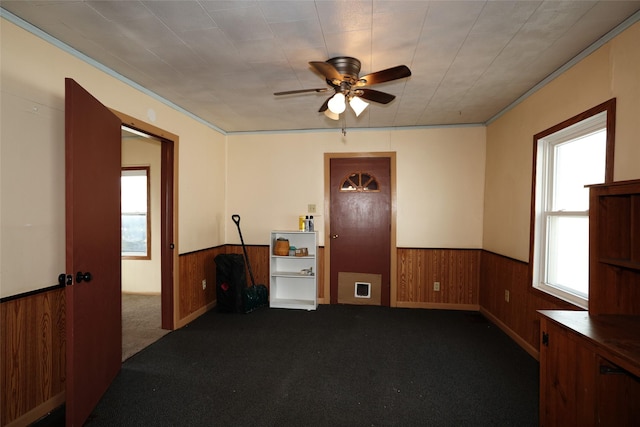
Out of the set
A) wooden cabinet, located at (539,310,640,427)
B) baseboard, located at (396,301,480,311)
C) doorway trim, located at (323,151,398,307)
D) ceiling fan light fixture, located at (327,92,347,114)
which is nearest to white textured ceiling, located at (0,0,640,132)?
ceiling fan light fixture, located at (327,92,347,114)

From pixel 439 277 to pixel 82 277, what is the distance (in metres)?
3.83

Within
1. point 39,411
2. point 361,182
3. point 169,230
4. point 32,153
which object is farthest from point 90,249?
point 361,182

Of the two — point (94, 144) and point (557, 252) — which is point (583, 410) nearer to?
point (557, 252)

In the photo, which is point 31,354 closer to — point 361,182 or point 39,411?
point 39,411

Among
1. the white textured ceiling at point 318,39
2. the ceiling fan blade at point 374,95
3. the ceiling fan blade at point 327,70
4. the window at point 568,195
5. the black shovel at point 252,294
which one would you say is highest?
the white textured ceiling at point 318,39

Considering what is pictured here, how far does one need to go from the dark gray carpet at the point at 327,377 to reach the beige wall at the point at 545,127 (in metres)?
1.15

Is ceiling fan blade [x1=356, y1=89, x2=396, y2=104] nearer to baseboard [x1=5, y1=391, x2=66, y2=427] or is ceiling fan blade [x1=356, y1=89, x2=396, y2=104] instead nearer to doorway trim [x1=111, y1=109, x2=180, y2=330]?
doorway trim [x1=111, y1=109, x2=180, y2=330]

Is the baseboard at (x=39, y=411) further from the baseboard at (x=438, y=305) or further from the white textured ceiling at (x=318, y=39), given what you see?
the baseboard at (x=438, y=305)

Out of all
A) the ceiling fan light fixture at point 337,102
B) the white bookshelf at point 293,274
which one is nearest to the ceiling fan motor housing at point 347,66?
the ceiling fan light fixture at point 337,102

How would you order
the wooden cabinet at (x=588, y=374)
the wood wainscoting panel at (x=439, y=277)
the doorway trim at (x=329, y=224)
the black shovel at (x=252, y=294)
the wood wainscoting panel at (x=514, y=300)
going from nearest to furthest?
the wooden cabinet at (x=588, y=374)
the wood wainscoting panel at (x=514, y=300)
the black shovel at (x=252, y=294)
the wood wainscoting panel at (x=439, y=277)
the doorway trim at (x=329, y=224)

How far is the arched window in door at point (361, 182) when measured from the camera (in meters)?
4.24

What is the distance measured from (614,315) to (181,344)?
3.34 metres

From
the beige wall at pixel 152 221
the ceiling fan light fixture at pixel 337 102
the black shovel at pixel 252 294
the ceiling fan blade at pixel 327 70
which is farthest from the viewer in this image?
the beige wall at pixel 152 221

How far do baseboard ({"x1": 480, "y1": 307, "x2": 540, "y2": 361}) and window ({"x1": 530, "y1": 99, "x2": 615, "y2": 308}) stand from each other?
59 cm
